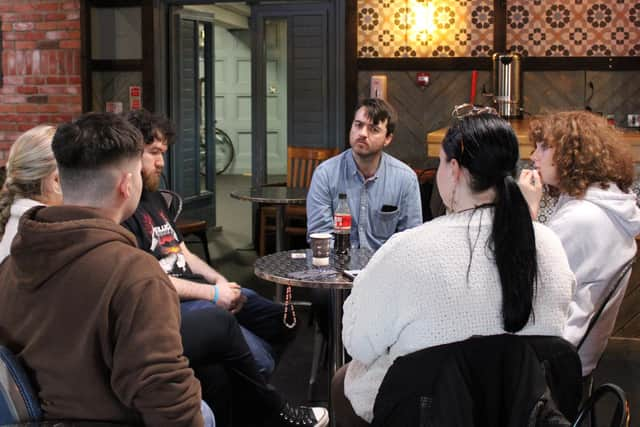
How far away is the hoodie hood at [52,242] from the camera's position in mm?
1913

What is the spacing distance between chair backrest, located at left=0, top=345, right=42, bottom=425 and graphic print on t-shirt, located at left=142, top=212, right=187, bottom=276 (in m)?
1.53

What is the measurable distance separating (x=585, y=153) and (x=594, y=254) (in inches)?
14.4

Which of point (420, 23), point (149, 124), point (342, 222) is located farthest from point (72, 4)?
point (342, 222)

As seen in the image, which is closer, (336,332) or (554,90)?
(336,332)

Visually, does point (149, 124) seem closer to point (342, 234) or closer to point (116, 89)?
point (342, 234)

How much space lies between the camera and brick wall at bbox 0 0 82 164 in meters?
7.91

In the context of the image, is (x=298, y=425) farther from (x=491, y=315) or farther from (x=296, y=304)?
(x=296, y=304)

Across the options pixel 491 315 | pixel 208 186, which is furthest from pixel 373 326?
pixel 208 186

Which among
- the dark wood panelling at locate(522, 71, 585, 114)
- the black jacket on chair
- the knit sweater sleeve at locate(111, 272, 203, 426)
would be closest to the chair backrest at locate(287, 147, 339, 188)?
the dark wood panelling at locate(522, 71, 585, 114)

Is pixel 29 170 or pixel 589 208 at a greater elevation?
pixel 29 170

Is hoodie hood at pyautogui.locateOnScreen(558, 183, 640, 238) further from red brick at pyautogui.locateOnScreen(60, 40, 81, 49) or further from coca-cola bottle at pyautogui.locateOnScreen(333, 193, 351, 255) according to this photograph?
red brick at pyautogui.locateOnScreen(60, 40, 81, 49)

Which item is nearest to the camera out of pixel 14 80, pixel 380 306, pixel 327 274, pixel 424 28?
pixel 380 306

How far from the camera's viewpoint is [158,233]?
11.4ft

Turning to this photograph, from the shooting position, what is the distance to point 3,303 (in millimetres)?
1996
